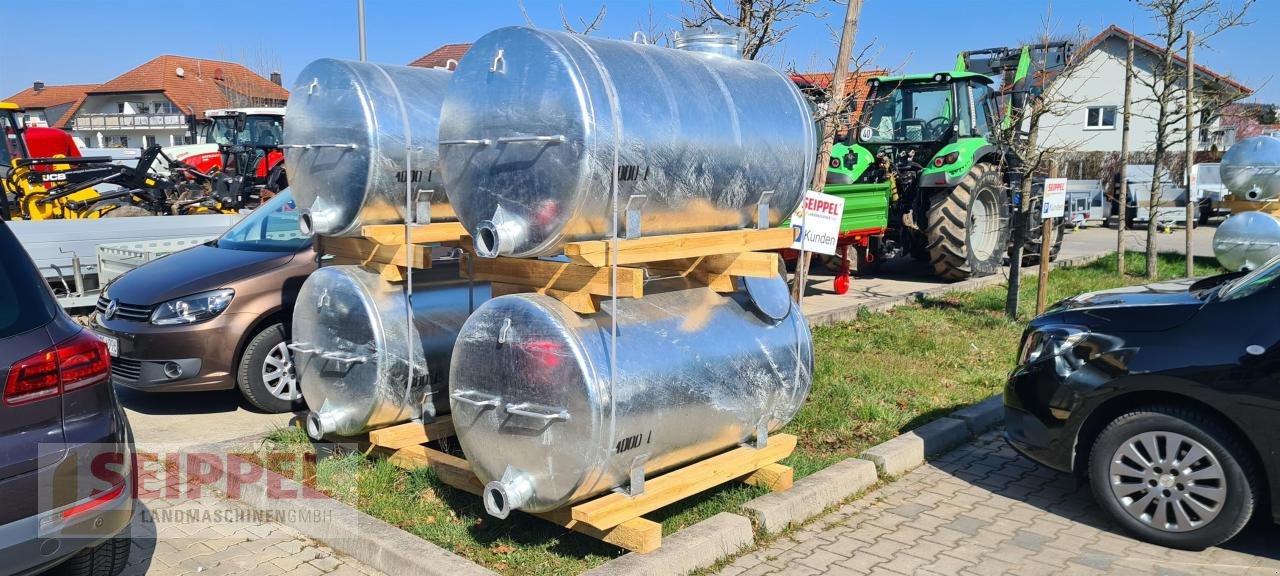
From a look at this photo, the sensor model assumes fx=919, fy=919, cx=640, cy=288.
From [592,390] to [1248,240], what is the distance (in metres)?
11.9

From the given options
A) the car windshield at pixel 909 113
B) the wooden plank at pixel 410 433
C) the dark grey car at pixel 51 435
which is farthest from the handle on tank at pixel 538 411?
the car windshield at pixel 909 113

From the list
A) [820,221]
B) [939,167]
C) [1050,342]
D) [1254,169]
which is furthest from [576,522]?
[1254,169]

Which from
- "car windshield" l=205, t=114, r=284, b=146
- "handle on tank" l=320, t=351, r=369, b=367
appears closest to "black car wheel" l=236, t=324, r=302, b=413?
"handle on tank" l=320, t=351, r=369, b=367

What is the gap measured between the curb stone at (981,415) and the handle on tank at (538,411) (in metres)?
3.66

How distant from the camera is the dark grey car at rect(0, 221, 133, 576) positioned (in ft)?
10.7

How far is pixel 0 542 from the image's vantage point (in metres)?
3.19

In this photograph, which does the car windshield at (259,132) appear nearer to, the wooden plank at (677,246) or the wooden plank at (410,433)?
the wooden plank at (410,433)

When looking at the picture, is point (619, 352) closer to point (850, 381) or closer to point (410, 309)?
point (410, 309)

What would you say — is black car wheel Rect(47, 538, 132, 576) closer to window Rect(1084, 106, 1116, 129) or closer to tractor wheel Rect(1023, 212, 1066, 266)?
tractor wheel Rect(1023, 212, 1066, 266)

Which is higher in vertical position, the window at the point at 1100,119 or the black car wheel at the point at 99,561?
the window at the point at 1100,119

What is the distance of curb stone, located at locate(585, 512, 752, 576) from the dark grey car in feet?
6.38

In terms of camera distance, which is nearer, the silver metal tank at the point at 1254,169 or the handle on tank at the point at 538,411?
the handle on tank at the point at 538,411

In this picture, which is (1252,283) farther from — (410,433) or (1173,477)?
(410,433)

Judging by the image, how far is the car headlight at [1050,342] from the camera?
500 centimetres
